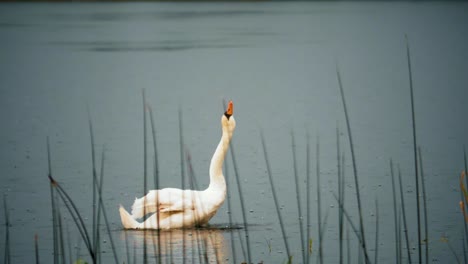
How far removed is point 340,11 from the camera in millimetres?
44312

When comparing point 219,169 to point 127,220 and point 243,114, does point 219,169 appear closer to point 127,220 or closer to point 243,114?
point 127,220

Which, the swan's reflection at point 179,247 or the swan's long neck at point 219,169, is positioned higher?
the swan's long neck at point 219,169

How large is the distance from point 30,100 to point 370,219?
31.9 ft

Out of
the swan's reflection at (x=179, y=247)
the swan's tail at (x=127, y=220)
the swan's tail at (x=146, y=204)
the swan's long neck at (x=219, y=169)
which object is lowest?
the swan's reflection at (x=179, y=247)

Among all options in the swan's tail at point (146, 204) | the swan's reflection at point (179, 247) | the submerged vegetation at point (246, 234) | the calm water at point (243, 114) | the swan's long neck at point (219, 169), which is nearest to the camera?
the submerged vegetation at point (246, 234)

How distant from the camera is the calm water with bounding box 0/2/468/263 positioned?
8.98 m

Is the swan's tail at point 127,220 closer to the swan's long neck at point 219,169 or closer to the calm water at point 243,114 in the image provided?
the calm water at point 243,114

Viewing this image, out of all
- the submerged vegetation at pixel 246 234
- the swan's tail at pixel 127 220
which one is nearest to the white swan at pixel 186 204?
the swan's tail at pixel 127 220

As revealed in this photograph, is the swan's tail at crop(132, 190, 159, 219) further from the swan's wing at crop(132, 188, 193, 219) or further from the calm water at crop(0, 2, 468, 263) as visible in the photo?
the calm water at crop(0, 2, 468, 263)

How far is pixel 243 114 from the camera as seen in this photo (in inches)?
626

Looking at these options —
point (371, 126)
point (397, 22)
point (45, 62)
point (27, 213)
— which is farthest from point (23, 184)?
point (397, 22)

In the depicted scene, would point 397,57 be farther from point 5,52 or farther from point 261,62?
point 5,52

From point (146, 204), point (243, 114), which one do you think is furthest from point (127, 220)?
point (243, 114)

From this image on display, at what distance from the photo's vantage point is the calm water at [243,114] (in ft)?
29.5
